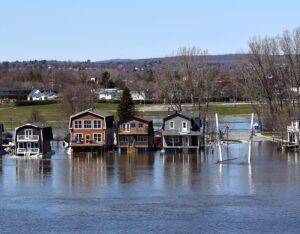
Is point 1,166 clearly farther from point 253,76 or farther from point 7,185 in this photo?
point 253,76

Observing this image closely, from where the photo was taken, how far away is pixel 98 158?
7519 cm

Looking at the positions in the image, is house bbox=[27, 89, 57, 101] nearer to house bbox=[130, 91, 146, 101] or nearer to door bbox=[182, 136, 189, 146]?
house bbox=[130, 91, 146, 101]

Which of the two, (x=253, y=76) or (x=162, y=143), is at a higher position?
(x=253, y=76)

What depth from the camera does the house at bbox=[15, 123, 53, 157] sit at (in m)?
76.6

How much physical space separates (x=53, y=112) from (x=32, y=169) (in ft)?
190

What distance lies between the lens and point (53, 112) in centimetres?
12469

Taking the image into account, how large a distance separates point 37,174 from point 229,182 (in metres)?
14.5

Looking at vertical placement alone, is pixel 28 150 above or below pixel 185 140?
below

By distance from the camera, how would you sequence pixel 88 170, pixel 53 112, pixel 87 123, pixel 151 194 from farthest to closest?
pixel 53 112 → pixel 87 123 → pixel 88 170 → pixel 151 194

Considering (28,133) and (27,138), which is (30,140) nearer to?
(27,138)

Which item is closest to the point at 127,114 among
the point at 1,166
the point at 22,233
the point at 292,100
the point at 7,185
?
the point at 292,100

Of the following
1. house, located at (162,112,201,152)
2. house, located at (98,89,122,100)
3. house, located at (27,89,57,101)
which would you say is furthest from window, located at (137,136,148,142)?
house, located at (27,89,57,101)

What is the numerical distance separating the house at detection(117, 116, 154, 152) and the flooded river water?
467cm

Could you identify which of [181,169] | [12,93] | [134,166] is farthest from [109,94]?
[181,169]
